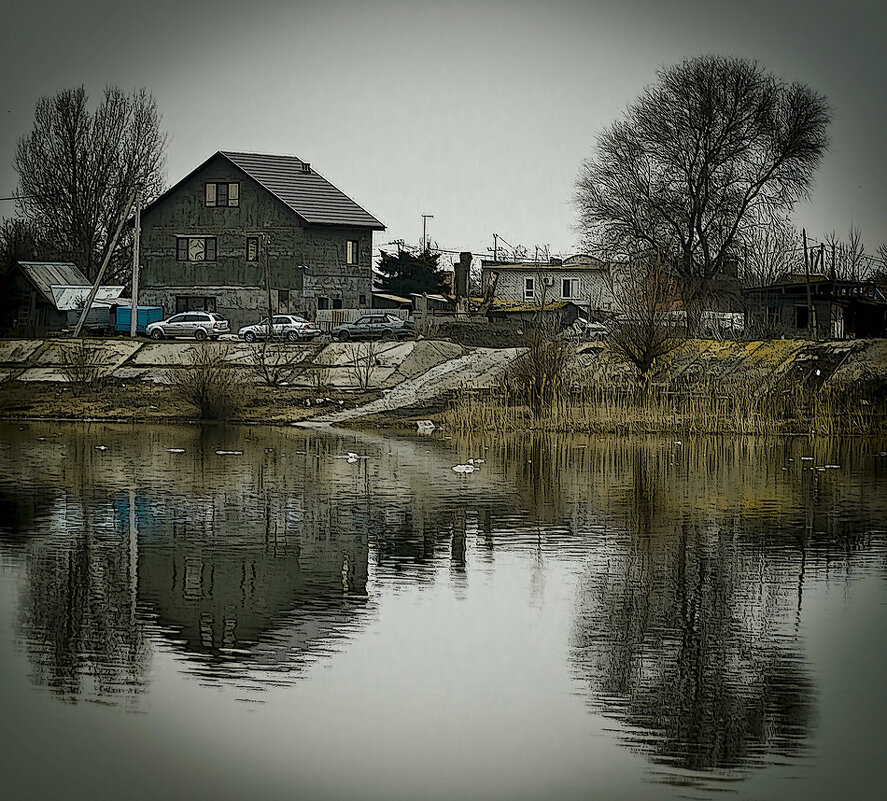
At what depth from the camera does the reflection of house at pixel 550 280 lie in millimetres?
69875

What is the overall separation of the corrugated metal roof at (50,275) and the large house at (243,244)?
10.8 feet

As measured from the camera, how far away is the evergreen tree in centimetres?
6644

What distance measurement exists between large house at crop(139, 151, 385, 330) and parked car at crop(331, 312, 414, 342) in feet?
27.2

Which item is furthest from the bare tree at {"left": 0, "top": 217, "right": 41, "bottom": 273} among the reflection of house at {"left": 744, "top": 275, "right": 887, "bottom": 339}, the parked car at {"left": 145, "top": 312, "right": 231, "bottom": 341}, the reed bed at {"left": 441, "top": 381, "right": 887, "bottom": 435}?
Answer: the reed bed at {"left": 441, "top": 381, "right": 887, "bottom": 435}

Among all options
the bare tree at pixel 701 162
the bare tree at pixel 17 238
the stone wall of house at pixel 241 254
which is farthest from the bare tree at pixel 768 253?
the bare tree at pixel 17 238

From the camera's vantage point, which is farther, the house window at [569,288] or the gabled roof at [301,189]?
the house window at [569,288]

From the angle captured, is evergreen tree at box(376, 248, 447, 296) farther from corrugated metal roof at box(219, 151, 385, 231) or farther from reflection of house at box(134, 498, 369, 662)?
reflection of house at box(134, 498, 369, 662)

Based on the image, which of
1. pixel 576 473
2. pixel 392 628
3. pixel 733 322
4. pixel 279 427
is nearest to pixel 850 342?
pixel 733 322

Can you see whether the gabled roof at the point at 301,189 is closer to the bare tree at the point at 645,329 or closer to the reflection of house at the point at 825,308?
the reflection of house at the point at 825,308

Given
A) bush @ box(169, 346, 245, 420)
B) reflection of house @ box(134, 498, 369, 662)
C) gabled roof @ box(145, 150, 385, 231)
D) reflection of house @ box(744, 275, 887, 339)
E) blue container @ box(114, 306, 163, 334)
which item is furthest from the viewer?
gabled roof @ box(145, 150, 385, 231)

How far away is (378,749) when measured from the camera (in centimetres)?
805

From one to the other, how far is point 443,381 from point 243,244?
23680mm

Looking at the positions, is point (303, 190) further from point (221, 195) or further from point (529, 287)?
point (529, 287)

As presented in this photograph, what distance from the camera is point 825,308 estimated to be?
52.4 meters
